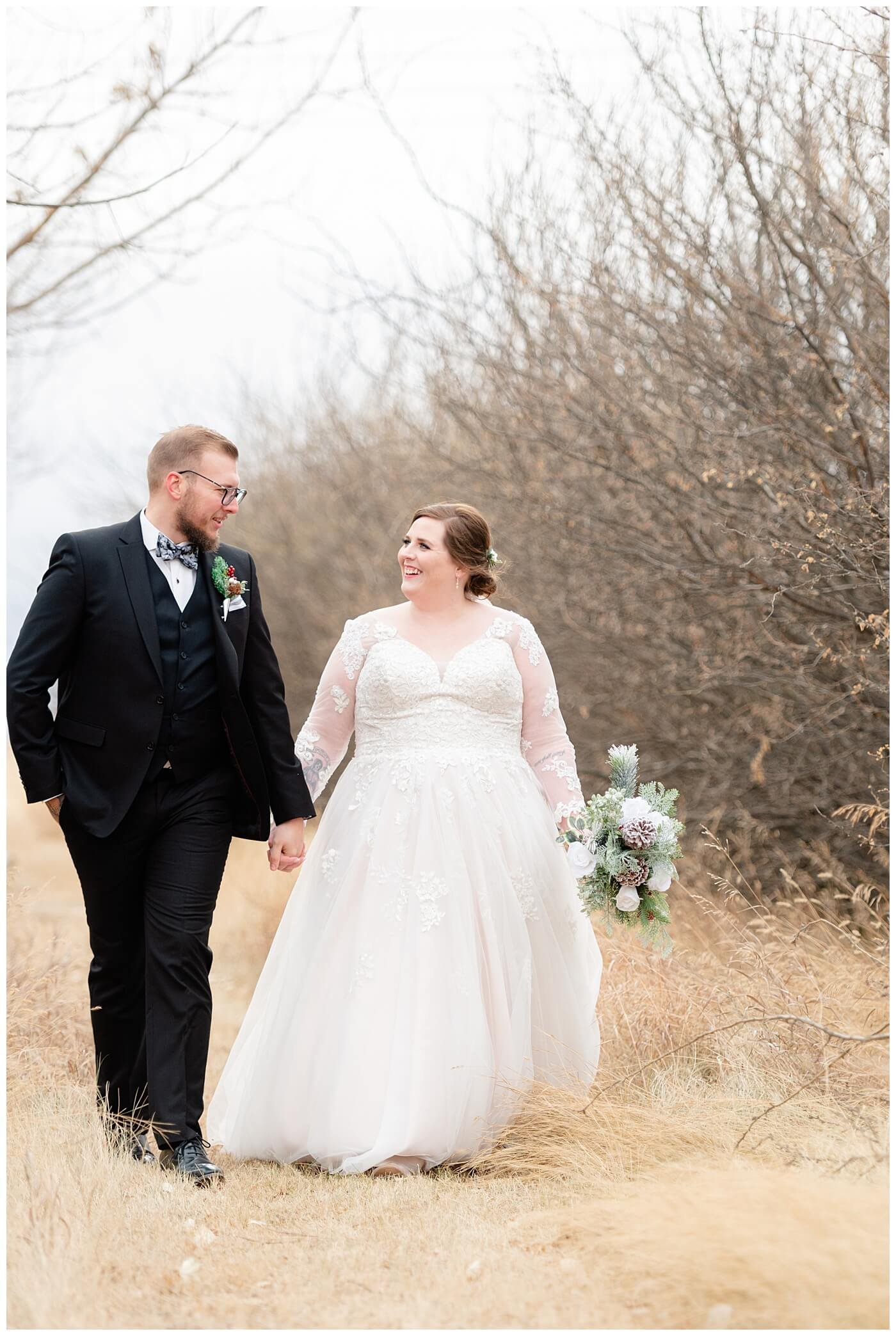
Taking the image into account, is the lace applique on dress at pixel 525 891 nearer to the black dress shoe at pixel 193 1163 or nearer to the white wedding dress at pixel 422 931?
the white wedding dress at pixel 422 931

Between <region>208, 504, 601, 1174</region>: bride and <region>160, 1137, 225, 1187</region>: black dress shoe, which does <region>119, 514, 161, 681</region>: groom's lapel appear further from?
<region>160, 1137, 225, 1187</region>: black dress shoe

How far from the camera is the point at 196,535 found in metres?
4.23

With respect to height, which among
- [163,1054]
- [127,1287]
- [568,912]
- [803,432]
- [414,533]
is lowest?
[127,1287]

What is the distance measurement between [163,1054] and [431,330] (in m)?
5.02

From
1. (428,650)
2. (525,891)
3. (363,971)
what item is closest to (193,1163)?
(363,971)

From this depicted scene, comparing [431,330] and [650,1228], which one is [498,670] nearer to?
[650,1228]

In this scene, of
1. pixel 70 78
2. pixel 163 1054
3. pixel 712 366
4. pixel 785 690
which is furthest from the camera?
pixel 785 690

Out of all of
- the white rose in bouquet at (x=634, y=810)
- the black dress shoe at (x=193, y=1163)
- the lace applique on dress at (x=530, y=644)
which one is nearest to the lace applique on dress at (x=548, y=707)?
the lace applique on dress at (x=530, y=644)

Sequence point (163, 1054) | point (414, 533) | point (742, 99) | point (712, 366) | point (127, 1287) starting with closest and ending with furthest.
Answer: point (127, 1287), point (163, 1054), point (414, 533), point (742, 99), point (712, 366)

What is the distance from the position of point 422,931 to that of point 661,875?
0.79 meters

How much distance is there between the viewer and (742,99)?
20.4ft

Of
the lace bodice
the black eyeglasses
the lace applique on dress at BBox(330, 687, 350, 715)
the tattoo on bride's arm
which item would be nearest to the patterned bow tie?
the black eyeglasses

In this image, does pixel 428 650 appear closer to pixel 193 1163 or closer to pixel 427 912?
pixel 427 912

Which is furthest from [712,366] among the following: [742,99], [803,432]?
[742,99]
